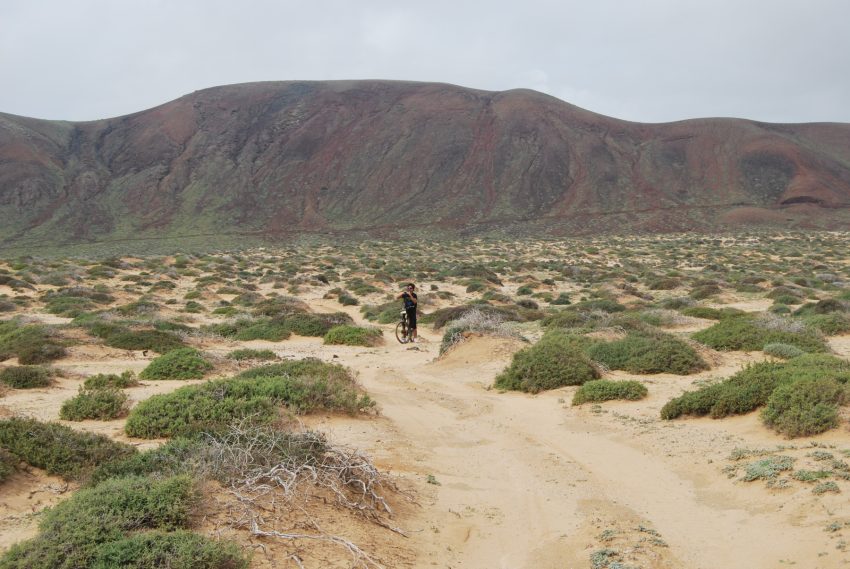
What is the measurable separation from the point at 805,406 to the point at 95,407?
882 cm

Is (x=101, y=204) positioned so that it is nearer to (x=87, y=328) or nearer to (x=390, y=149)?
(x=390, y=149)

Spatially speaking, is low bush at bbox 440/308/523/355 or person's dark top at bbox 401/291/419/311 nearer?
low bush at bbox 440/308/523/355

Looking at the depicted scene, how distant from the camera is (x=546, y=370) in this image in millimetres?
11953

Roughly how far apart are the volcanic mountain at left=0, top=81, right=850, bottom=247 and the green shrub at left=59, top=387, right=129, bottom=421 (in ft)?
235

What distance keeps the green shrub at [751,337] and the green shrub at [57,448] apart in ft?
39.7

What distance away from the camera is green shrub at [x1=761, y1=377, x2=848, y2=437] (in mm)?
7449

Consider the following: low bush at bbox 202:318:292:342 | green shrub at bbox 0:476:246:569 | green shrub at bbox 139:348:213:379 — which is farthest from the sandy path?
low bush at bbox 202:318:292:342

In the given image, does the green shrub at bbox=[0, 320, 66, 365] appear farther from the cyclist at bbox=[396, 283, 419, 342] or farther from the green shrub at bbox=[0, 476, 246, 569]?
the green shrub at bbox=[0, 476, 246, 569]

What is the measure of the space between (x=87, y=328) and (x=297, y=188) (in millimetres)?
81738

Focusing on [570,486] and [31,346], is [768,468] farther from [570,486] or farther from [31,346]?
[31,346]

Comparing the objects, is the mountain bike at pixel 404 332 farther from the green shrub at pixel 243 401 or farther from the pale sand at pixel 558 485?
the green shrub at pixel 243 401

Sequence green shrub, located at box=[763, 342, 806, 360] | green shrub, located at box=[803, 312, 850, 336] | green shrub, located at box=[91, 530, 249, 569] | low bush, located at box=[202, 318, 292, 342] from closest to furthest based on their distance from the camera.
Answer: green shrub, located at box=[91, 530, 249, 569] → green shrub, located at box=[763, 342, 806, 360] → green shrub, located at box=[803, 312, 850, 336] → low bush, located at box=[202, 318, 292, 342]

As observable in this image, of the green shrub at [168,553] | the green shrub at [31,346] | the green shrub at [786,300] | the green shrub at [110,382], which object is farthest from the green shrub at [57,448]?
the green shrub at [786,300]

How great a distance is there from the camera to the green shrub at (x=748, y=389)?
28.7 feet
